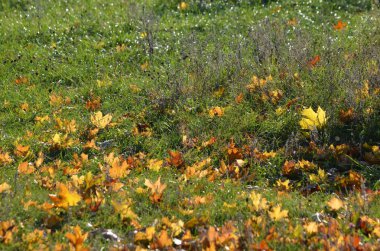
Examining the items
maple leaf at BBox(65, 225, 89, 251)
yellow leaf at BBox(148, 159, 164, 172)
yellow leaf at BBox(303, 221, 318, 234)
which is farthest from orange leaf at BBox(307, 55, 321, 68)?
maple leaf at BBox(65, 225, 89, 251)

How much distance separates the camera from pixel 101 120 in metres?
6.02

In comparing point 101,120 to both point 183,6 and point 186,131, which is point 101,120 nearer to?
point 186,131

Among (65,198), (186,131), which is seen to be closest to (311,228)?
(65,198)

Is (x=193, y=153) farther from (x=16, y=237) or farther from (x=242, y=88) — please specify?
(x=16, y=237)

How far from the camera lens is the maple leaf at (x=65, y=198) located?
4.01 m

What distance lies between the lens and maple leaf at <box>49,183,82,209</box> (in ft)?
13.2

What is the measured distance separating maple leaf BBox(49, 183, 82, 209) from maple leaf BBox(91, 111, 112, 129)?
6.62 ft

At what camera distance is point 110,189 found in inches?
172

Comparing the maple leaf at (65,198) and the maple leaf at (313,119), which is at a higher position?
the maple leaf at (65,198)

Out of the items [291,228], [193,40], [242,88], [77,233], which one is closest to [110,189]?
[77,233]

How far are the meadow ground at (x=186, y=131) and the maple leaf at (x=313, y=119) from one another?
13 mm

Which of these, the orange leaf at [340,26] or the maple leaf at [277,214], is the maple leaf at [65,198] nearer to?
the maple leaf at [277,214]

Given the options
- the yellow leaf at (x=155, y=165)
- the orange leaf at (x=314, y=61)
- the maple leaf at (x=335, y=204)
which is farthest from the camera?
the orange leaf at (x=314, y=61)

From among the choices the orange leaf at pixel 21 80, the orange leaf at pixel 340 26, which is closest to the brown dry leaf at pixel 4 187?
the orange leaf at pixel 21 80
